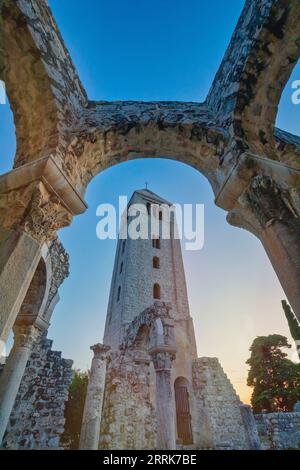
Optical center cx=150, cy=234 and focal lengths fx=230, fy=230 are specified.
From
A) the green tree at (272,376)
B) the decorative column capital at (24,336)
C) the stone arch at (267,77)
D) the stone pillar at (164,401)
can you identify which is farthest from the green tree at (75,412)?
the stone arch at (267,77)

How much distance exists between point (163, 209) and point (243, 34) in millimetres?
22564

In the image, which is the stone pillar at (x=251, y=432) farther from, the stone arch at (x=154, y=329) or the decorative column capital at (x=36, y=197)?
the decorative column capital at (x=36, y=197)

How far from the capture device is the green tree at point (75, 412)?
1229 cm

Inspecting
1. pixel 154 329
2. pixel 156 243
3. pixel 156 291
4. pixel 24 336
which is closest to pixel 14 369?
pixel 24 336

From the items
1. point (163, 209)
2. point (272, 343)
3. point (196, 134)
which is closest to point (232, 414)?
point (272, 343)

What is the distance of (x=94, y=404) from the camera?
24.8 ft

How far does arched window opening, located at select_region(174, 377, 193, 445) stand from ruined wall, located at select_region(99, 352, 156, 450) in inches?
121

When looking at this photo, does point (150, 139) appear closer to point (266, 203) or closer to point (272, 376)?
point (266, 203)

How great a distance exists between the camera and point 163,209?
1000 inches

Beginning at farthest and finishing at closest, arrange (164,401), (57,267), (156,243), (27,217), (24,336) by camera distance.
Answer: (156,243), (57,267), (164,401), (24,336), (27,217)

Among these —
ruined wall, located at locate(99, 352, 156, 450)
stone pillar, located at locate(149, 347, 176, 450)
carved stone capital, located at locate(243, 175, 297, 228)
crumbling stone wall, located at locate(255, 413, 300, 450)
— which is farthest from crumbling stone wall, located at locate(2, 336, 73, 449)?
crumbling stone wall, located at locate(255, 413, 300, 450)

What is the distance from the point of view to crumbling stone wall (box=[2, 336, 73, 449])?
20.6 ft

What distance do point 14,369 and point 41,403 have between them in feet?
12.6

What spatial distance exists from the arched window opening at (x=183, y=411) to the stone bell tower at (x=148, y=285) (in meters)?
0.93
